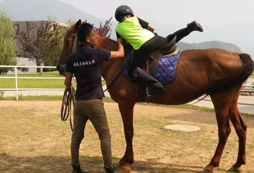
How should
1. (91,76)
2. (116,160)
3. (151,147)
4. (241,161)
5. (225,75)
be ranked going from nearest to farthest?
(91,76) < (225,75) < (241,161) < (116,160) < (151,147)

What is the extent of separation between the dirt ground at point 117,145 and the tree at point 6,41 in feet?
84.8

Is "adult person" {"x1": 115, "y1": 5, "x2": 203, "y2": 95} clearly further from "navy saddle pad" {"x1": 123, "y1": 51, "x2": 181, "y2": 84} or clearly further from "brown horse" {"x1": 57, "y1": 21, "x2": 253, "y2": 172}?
"brown horse" {"x1": 57, "y1": 21, "x2": 253, "y2": 172}

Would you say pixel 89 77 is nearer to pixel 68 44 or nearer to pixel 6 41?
pixel 68 44

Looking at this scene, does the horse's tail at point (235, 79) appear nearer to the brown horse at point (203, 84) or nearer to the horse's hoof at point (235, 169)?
the brown horse at point (203, 84)

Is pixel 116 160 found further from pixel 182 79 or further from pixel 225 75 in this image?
pixel 225 75

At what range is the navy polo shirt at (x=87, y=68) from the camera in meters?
3.72

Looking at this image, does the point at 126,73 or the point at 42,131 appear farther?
the point at 42,131

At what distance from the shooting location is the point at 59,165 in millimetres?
4605

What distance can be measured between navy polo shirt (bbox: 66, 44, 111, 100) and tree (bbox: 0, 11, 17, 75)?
31556 mm

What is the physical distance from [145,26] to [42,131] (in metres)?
3.89

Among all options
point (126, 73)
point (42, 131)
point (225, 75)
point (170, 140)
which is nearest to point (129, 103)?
point (126, 73)

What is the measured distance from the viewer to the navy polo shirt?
12.2ft

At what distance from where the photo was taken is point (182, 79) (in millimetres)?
4215

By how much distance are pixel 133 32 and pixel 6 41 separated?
32.4 m
